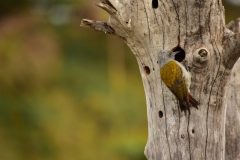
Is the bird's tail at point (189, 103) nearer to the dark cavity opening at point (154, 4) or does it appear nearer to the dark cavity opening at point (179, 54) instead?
the dark cavity opening at point (179, 54)

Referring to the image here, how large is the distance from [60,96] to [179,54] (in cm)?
677

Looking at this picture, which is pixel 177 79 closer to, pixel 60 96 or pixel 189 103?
pixel 189 103

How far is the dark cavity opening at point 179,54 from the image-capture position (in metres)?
5.44

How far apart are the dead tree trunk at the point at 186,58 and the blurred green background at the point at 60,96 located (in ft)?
17.9

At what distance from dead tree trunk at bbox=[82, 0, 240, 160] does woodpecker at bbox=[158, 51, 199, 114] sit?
5cm

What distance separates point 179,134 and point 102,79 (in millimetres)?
6919

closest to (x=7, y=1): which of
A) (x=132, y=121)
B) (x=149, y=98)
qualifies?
(x=132, y=121)

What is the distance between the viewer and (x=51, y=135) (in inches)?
465

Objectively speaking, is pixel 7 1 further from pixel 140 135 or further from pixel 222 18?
pixel 222 18

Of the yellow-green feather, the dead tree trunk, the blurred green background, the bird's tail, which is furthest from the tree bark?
the blurred green background

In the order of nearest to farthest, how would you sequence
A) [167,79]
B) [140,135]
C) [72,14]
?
[167,79] < [140,135] < [72,14]

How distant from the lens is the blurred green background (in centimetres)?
1128

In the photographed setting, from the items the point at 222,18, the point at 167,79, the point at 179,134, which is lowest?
the point at 179,134

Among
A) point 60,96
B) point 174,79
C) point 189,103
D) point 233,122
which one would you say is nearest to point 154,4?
point 174,79
